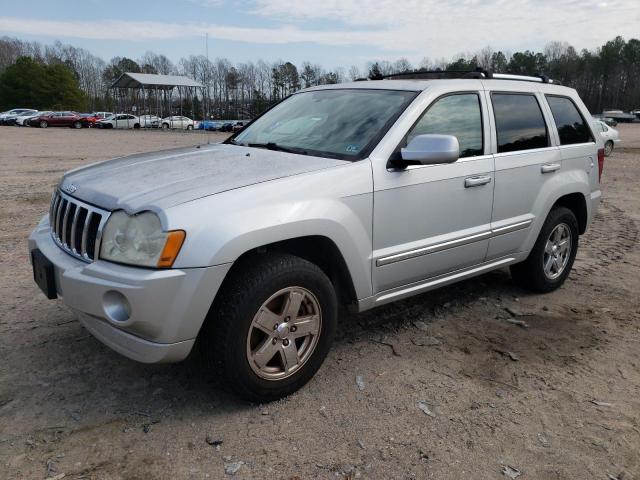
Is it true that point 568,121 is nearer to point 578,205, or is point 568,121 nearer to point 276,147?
point 578,205

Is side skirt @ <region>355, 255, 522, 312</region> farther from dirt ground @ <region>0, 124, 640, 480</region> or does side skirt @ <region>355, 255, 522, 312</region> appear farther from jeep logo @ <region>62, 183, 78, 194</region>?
jeep logo @ <region>62, 183, 78, 194</region>

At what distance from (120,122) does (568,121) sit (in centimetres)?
5213

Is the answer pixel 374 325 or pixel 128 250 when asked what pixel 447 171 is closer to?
pixel 374 325

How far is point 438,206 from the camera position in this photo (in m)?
3.70

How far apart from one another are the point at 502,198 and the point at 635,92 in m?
118

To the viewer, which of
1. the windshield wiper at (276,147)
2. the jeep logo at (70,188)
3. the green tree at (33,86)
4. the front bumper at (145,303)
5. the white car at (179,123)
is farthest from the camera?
the green tree at (33,86)

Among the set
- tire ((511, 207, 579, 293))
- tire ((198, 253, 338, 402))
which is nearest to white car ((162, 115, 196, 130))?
tire ((511, 207, 579, 293))

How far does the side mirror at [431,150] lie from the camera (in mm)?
3266

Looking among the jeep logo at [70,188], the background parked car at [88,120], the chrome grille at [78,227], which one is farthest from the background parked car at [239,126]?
the background parked car at [88,120]

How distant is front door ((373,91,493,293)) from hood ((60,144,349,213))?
0.47m

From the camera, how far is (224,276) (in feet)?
9.00

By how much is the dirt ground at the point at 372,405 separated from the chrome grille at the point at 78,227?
0.83 meters

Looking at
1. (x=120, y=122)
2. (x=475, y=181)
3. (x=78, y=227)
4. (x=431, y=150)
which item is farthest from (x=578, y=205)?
(x=120, y=122)

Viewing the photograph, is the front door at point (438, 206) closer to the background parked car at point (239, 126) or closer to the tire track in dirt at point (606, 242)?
the background parked car at point (239, 126)
